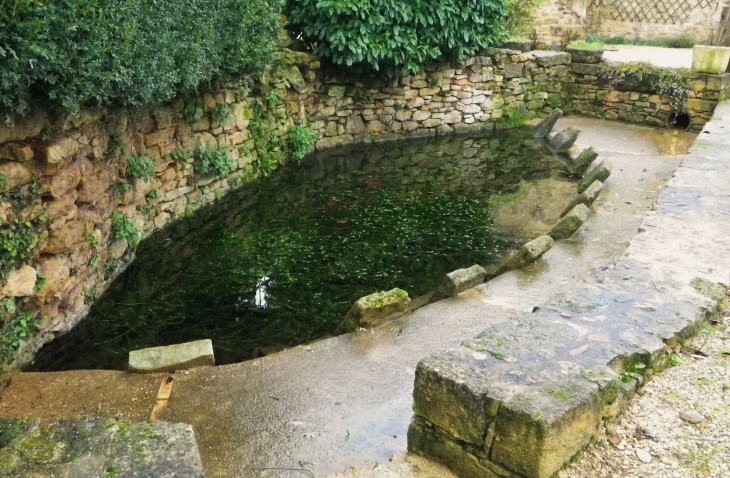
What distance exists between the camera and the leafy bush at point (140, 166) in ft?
22.4

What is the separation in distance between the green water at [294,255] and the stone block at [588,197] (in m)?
1.09

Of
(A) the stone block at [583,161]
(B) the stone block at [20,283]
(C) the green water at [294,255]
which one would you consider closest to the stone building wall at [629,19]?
(A) the stone block at [583,161]

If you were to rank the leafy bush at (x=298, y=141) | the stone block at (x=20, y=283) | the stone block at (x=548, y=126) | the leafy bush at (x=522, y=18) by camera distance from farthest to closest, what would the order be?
the leafy bush at (x=522, y=18) < the stone block at (x=548, y=126) < the leafy bush at (x=298, y=141) < the stone block at (x=20, y=283)

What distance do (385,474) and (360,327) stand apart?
233cm

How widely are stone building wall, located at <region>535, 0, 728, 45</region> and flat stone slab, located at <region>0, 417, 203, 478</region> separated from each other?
1640 centimetres

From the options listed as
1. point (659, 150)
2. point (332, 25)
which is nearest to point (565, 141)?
point (659, 150)

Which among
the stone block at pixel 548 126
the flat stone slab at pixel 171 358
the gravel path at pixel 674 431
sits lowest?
the flat stone slab at pixel 171 358

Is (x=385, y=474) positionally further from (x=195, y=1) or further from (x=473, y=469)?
(x=195, y=1)

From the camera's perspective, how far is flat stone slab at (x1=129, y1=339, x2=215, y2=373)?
4719 mm

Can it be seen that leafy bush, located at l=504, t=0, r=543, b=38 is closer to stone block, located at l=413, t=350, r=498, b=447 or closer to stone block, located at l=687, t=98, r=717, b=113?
stone block, located at l=687, t=98, r=717, b=113

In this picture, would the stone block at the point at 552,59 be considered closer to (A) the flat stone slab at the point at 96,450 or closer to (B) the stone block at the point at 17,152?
(B) the stone block at the point at 17,152

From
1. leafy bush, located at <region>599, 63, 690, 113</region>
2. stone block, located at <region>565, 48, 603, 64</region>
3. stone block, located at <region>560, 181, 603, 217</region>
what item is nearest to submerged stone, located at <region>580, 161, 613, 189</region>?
stone block, located at <region>560, 181, 603, 217</region>

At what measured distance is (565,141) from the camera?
11766 millimetres

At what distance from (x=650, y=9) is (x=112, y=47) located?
17364 mm
